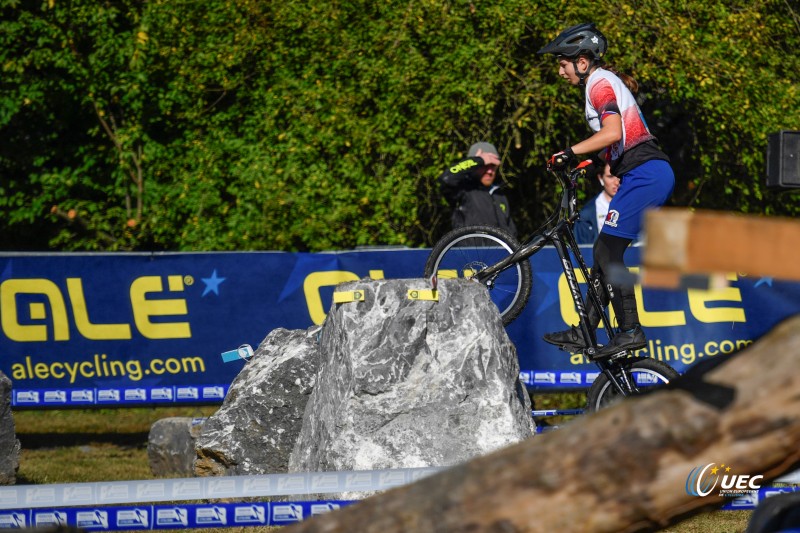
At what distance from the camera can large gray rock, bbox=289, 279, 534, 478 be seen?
19.9 ft

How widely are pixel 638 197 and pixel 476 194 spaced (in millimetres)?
2836

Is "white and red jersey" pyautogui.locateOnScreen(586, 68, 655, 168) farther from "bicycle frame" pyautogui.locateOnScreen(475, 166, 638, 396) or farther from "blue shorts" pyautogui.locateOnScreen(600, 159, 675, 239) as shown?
"bicycle frame" pyautogui.locateOnScreen(475, 166, 638, 396)

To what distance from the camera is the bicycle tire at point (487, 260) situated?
272 inches

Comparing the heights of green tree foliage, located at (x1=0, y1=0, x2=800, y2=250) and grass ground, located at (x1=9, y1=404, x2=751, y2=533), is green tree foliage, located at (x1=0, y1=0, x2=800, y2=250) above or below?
above

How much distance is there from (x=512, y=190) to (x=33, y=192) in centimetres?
600

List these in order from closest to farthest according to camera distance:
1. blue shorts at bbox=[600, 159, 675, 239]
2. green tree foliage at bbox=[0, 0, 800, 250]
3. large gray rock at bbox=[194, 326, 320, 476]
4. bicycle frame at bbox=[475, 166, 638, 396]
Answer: blue shorts at bbox=[600, 159, 675, 239]
bicycle frame at bbox=[475, 166, 638, 396]
large gray rock at bbox=[194, 326, 320, 476]
green tree foliage at bbox=[0, 0, 800, 250]

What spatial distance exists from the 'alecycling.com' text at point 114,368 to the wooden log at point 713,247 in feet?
23.5

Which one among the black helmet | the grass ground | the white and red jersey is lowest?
the grass ground

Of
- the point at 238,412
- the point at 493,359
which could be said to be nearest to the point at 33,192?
the point at 238,412

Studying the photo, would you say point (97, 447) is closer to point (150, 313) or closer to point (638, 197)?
point (150, 313)

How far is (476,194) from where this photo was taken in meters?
8.91

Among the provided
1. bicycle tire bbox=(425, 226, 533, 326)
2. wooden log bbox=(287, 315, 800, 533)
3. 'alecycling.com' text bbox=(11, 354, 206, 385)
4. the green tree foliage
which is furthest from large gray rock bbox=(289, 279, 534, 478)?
the green tree foliage

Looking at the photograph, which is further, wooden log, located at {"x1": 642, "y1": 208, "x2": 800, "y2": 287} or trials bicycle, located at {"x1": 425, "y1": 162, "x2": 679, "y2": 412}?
trials bicycle, located at {"x1": 425, "y1": 162, "x2": 679, "y2": 412}

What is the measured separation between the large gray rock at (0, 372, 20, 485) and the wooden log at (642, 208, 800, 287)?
6265mm
